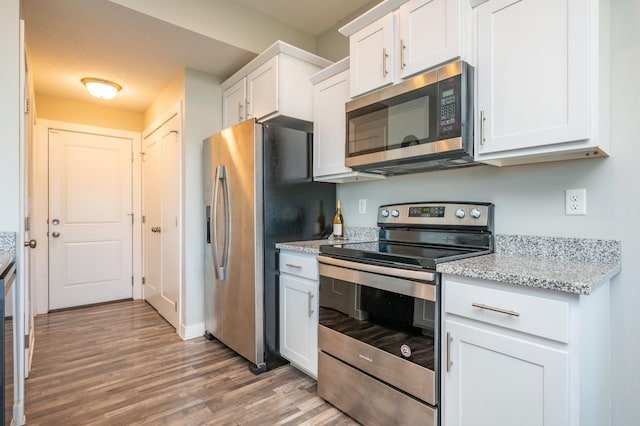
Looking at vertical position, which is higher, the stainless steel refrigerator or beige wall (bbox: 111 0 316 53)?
beige wall (bbox: 111 0 316 53)

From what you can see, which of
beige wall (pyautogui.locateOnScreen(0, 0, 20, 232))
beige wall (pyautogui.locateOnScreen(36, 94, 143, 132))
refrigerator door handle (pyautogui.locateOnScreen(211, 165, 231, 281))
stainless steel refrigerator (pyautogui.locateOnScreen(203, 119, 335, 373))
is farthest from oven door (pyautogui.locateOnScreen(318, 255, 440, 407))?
beige wall (pyautogui.locateOnScreen(36, 94, 143, 132))

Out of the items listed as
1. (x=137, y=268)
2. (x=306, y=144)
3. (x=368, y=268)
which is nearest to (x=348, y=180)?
(x=306, y=144)

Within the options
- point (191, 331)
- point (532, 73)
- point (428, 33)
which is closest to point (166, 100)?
point (191, 331)

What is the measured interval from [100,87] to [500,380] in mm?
3967

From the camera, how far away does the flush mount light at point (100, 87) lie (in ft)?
10.8

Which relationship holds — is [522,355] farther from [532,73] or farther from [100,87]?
[100,87]

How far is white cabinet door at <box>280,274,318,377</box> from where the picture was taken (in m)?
2.09

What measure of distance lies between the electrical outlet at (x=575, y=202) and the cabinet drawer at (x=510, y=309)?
2.06 ft

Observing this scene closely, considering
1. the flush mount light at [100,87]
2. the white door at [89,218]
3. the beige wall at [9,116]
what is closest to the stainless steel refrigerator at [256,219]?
the beige wall at [9,116]

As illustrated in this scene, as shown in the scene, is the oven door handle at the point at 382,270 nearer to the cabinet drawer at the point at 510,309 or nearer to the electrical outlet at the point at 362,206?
the cabinet drawer at the point at 510,309

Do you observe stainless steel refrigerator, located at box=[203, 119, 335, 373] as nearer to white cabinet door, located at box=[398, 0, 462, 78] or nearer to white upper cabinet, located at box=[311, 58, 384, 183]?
white upper cabinet, located at box=[311, 58, 384, 183]

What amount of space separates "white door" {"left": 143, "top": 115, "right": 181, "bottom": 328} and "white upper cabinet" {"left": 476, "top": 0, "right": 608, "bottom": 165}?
8.60 ft

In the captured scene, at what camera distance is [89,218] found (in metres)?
4.09

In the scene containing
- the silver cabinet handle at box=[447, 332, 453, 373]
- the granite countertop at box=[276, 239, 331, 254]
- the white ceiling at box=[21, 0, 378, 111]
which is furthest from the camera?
the white ceiling at box=[21, 0, 378, 111]
